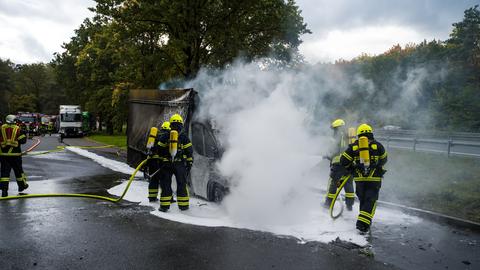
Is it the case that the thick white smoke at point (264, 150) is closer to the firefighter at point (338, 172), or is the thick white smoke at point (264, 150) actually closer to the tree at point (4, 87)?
the firefighter at point (338, 172)

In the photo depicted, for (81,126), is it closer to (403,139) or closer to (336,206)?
(403,139)

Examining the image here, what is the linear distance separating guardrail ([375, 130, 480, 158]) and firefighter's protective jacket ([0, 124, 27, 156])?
1252cm

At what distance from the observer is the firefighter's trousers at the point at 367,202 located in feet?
19.6

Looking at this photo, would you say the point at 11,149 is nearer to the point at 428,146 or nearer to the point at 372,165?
the point at 372,165

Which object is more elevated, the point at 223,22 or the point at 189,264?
the point at 223,22

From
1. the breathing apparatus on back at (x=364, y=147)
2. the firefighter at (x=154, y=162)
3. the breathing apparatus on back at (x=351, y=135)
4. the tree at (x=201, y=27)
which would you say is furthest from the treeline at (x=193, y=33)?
the breathing apparatus on back at (x=364, y=147)

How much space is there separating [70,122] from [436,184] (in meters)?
31.2

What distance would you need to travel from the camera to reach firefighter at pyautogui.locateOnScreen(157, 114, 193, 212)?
7.02 meters

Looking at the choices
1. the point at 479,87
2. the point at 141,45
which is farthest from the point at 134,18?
the point at 479,87

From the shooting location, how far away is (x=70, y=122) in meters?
33.9

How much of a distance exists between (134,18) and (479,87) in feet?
48.9

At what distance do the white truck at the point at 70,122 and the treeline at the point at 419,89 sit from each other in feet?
84.1

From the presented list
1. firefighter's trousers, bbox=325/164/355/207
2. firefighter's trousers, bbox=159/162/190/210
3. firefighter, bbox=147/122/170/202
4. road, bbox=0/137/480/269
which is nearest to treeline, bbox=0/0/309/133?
firefighter, bbox=147/122/170/202

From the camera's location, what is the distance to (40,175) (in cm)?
1102
